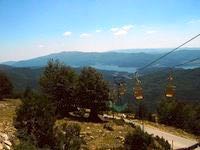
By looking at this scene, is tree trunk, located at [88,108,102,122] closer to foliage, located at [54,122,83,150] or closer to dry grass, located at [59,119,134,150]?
dry grass, located at [59,119,134,150]

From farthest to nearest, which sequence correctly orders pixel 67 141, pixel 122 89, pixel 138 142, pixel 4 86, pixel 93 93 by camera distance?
pixel 4 86, pixel 93 93, pixel 122 89, pixel 138 142, pixel 67 141

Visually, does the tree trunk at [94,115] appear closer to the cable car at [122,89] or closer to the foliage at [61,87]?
the foliage at [61,87]

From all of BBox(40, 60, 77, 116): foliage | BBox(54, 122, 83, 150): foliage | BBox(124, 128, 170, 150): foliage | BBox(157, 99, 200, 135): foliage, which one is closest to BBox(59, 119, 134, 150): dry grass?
BBox(124, 128, 170, 150): foliage

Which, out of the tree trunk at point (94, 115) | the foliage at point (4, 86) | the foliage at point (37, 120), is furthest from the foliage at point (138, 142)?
the foliage at point (4, 86)

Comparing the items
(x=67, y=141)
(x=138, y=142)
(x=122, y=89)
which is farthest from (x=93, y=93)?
(x=67, y=141)

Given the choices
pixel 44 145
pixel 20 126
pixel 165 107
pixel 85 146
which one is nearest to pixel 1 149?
pixel 44 145

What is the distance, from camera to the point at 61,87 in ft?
165

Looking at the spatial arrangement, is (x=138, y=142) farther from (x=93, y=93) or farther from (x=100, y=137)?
(x=93, y=93)

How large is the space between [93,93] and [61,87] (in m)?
5.14

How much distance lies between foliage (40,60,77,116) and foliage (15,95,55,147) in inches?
766

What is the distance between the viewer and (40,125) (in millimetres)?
27469

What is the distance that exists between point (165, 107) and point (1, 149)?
5605cm

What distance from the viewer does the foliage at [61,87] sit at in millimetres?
50375

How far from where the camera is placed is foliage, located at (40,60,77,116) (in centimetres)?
5038
